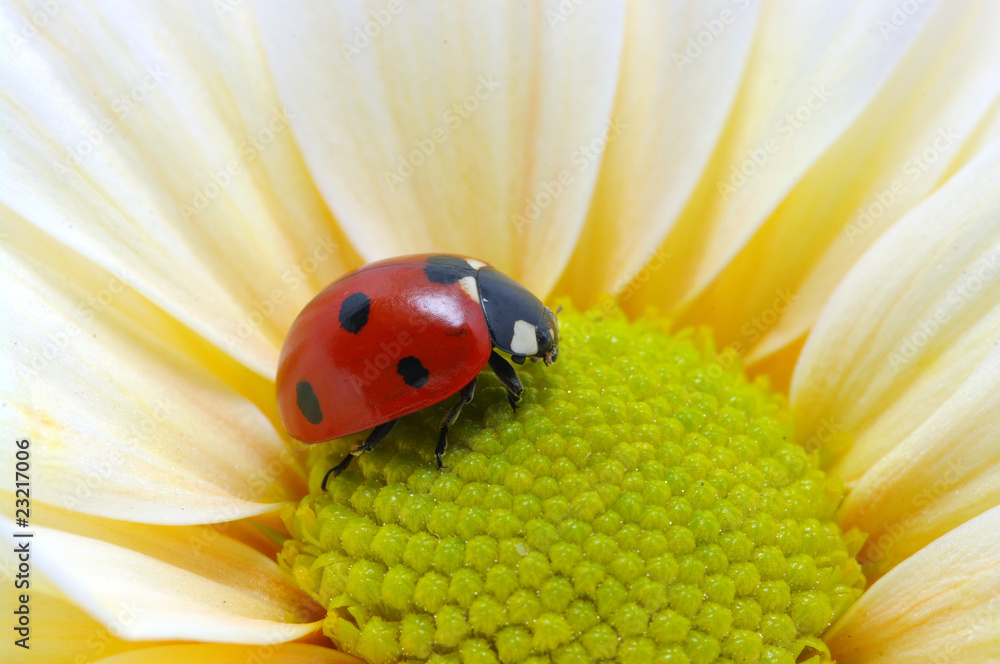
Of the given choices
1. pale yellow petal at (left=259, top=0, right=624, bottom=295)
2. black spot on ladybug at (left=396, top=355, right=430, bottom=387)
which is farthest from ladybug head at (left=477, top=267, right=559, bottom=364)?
pale yellow petal at (left=259, top=0, right=624, bottom=295)

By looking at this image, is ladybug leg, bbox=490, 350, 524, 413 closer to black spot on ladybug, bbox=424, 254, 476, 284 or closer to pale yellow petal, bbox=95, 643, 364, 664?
black spot on ladybug, bbox=424, 254, 476, 284

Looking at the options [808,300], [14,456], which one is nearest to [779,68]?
[808,300]

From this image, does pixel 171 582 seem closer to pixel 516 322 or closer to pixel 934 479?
pixel 516 322

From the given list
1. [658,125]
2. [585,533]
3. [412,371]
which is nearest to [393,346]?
[412,371]

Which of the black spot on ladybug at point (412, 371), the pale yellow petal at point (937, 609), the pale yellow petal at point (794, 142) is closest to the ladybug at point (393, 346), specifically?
the black spot on ladybug at point (412, 371)

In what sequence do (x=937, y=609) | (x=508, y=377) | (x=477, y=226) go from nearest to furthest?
1. (x=937, y=609)
2. (x=508, y=377)
3. (x=477, y=226)
